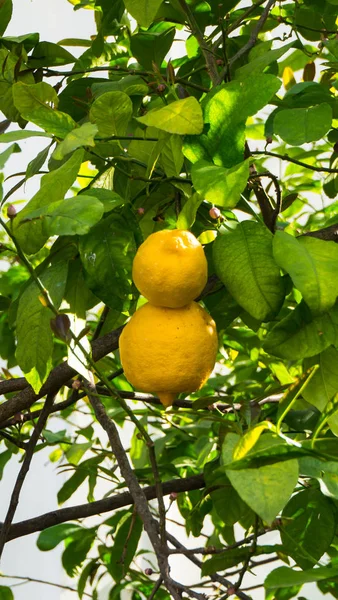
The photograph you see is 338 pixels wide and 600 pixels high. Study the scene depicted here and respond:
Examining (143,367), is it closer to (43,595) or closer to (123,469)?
(123,469)

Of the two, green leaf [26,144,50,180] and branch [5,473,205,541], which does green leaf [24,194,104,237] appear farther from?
branch [5,473,205,541]

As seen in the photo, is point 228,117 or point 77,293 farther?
point 77,293

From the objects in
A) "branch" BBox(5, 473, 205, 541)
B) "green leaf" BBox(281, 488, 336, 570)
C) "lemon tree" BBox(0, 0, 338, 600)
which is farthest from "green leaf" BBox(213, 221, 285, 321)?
"branch" BBox(5, 473, 205, 541)

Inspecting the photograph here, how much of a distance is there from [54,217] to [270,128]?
0.33 m

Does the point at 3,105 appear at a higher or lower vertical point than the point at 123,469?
higher

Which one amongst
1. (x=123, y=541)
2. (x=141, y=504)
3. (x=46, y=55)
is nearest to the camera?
(x=141, y=504)

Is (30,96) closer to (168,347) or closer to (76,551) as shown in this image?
(168,347)

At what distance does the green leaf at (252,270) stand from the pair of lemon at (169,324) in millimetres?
18

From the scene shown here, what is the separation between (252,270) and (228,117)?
0.33ft

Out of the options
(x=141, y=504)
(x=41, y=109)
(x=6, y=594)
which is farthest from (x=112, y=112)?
(x=6, y=594)

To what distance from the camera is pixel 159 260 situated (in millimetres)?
497

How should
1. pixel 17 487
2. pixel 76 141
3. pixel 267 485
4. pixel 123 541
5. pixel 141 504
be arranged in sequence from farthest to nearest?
pixel 123 541
pixel 17 487
pixel 141 504
pixel 76 141
pixel 267 485

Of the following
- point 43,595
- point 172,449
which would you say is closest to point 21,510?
point 43,595

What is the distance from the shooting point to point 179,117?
1.59 feet
